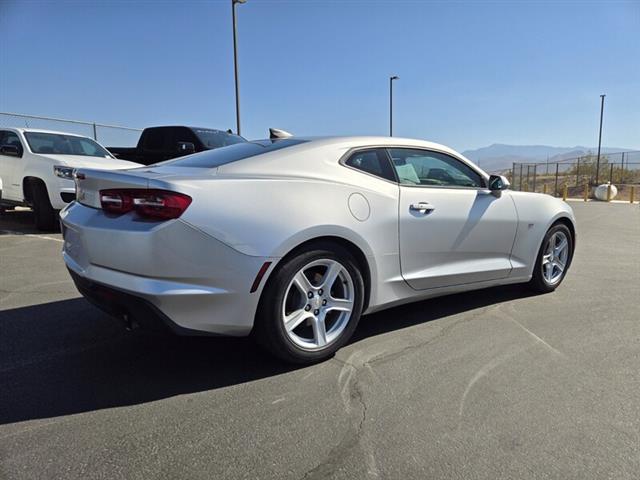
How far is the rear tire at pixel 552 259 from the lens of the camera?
4.77 meters

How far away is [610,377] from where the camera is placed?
119 inches

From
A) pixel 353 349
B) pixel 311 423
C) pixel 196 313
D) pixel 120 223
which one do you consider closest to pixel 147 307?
pixel 196 313

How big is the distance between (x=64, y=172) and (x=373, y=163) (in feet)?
19.7

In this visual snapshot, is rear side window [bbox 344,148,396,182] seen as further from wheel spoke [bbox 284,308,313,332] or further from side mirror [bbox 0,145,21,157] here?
side mirror [bbox 0,145,21,157]

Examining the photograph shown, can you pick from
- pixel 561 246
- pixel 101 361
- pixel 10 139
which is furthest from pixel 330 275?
pixel 10 139

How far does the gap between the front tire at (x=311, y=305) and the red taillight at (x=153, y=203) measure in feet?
2.23

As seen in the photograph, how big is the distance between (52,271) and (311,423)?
429 cm

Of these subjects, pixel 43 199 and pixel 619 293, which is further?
pixel 43 199

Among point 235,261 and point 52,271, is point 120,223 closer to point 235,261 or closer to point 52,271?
point 235,261

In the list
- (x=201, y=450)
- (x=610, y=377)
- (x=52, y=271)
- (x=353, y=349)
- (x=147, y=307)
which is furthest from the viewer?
(x=52, y=271)

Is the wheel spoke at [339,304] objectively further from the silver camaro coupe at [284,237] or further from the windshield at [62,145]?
the windshield at [62,145]

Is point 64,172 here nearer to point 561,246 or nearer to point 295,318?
point 295,318

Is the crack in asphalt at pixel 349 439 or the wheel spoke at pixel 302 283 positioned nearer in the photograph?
the crack in asphalt at pixel 349 439

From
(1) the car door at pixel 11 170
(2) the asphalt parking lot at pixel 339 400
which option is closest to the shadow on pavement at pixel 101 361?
(2) the asphalt parking lot at pixel 339 400
